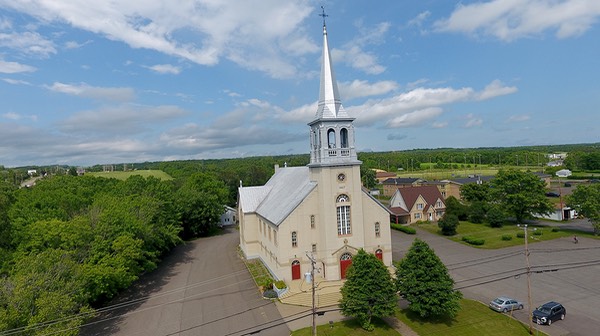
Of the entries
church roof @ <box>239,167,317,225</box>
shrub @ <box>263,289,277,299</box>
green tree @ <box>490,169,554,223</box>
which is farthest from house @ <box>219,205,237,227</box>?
green tree @ <box>490,169,554,223</box>

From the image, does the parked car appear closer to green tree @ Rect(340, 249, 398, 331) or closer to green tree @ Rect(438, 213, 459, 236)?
green tree @ Rect(340, 249, 398, 331)

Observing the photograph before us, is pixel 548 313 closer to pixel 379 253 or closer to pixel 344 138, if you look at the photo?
pixel 379 253

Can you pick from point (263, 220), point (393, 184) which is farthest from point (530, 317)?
point (393, 184)

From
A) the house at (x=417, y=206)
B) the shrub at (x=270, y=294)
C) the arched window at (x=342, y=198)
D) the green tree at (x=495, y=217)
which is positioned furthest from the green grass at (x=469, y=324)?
the house at (x=417, y=206)

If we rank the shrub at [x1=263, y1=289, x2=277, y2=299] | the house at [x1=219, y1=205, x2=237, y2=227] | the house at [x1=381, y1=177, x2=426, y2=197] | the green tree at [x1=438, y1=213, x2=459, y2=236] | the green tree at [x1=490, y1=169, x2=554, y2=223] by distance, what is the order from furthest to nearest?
the house at [x1=381, y1=177, x2=426, y2=197] → the house at [x1=219, y1=205, x2=237, y2=227] → the green tree at [x1=490, y1=169, x2=554, y2=223] → the green tree at [x1=438, y1=213, x2=459, y2=236] → the shrub at [x1=263, y1=289, x2=277, y2=299]

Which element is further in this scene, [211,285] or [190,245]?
[190,245]

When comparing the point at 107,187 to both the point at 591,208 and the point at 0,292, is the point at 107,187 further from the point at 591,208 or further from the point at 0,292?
the point at 591,208

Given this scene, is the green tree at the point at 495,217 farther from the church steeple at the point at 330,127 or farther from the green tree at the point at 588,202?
the church steeple at the point at 330,127
